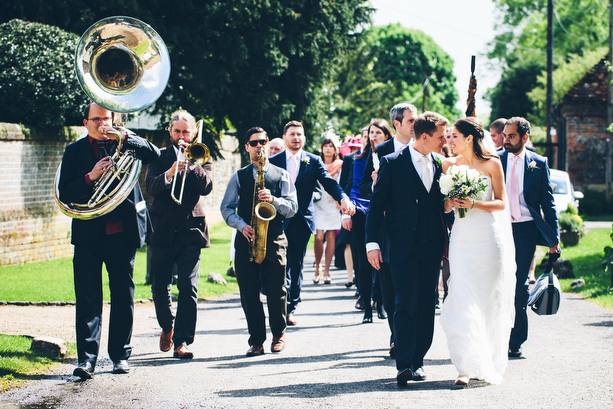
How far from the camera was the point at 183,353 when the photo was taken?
6473 millimetres

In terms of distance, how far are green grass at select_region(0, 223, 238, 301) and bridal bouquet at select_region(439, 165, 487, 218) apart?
5681mm

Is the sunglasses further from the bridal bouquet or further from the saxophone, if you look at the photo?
the bridal bouquet

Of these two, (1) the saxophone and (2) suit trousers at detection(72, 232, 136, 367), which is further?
(1) the saxophone

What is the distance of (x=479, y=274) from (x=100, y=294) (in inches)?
125

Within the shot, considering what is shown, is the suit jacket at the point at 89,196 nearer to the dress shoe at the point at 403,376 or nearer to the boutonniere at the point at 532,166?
the dress shoe at the point at 403,376

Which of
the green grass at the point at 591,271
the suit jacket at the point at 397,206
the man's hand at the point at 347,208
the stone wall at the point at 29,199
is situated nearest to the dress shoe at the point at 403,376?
the suit jacket at the point at 397,206

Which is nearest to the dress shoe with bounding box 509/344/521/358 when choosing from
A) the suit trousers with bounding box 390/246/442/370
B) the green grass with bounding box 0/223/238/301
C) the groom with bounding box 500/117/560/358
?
the groom with bounding box 500/117/560/358

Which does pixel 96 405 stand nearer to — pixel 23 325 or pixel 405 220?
pixel 405 220

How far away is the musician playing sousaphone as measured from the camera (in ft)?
19.2

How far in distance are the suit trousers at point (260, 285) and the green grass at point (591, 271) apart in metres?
4.68

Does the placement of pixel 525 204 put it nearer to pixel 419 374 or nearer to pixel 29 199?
pixel 419 374

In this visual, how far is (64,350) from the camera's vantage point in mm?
6473

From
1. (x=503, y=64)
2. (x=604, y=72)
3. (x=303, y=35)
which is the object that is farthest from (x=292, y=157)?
(x=503, y=64)

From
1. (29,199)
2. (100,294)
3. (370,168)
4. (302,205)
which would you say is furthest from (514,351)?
(29,199)
